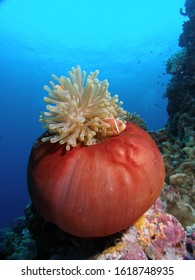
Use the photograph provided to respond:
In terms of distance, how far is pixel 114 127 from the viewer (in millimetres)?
1978

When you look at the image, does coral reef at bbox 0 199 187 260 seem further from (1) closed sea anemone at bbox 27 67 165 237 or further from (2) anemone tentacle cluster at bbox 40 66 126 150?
(2) anemone tentacle cluster at bbox 40 66 126 150

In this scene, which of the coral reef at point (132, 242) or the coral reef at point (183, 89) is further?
the coral reef at point (183, 89)

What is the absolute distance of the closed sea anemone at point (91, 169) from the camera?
1631mm

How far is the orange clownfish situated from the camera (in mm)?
1972

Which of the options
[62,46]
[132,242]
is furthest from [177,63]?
[62,46]

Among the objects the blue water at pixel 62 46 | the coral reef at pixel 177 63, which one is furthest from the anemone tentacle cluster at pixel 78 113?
the blue water at pixel 62 46

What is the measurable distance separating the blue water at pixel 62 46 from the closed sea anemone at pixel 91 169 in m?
29.4

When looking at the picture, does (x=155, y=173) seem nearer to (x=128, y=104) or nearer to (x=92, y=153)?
(x=92, y=153)

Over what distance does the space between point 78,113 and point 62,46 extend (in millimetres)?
44874

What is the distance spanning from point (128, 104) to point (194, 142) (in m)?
65.2

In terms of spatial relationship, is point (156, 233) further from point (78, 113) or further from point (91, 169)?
point (78, 113)

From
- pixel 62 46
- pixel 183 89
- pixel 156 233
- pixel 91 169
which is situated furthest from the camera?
pixel 62 46

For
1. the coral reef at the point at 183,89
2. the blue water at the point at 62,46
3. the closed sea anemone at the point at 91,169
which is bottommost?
the closed sea anemone at the point at 91,169

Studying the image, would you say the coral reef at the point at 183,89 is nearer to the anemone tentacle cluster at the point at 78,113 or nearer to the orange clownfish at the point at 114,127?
the orange clownfish at the point at 114,127
